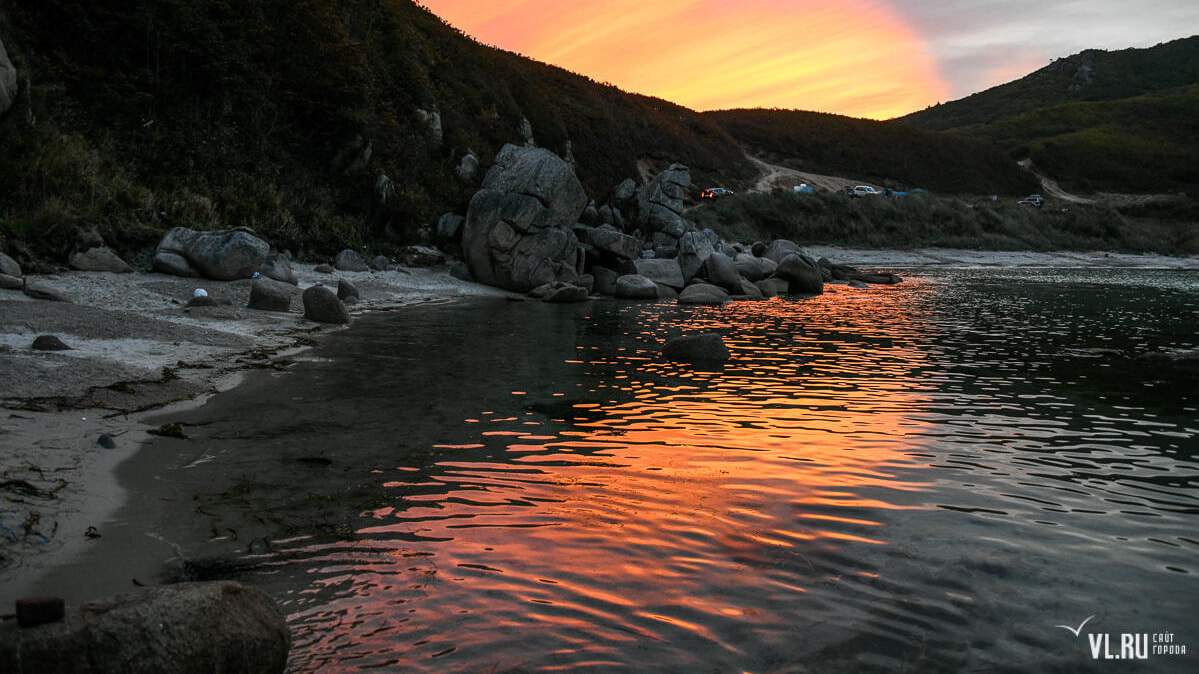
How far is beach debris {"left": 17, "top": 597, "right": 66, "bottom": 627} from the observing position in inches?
118

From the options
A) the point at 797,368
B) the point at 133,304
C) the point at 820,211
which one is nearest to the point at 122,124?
the point at 133,304

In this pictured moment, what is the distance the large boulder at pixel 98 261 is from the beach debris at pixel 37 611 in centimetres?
1560

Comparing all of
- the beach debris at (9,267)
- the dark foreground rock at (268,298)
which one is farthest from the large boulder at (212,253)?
the beach debris at (9,267)

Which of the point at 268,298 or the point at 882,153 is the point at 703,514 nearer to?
the point at 268,298

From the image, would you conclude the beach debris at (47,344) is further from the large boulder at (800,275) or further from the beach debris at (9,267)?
the large boulder at (800,275)

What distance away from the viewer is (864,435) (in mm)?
7945

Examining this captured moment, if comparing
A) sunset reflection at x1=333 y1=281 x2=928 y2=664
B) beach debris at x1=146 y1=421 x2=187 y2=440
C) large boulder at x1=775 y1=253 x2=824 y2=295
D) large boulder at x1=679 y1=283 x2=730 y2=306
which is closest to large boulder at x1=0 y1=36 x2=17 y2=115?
beach debris at x1=146 y1=421 x2=187 y2=440

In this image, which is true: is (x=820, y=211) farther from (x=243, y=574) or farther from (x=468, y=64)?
(x=243, y=574)

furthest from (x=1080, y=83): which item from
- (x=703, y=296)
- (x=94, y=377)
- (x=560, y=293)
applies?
(x=94, y=377)

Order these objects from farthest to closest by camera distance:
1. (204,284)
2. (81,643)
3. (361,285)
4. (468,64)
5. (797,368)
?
(468,64) < (361,285) < (204,284) < (797,368) < (81,643)

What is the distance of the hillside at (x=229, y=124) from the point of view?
737 inches

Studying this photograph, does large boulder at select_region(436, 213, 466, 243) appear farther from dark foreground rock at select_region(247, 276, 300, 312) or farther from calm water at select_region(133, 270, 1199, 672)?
calm water at select_region(133, 270, 1199, 672)

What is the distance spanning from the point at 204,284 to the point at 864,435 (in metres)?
14.2

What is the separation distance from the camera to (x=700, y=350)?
13.0 meters
